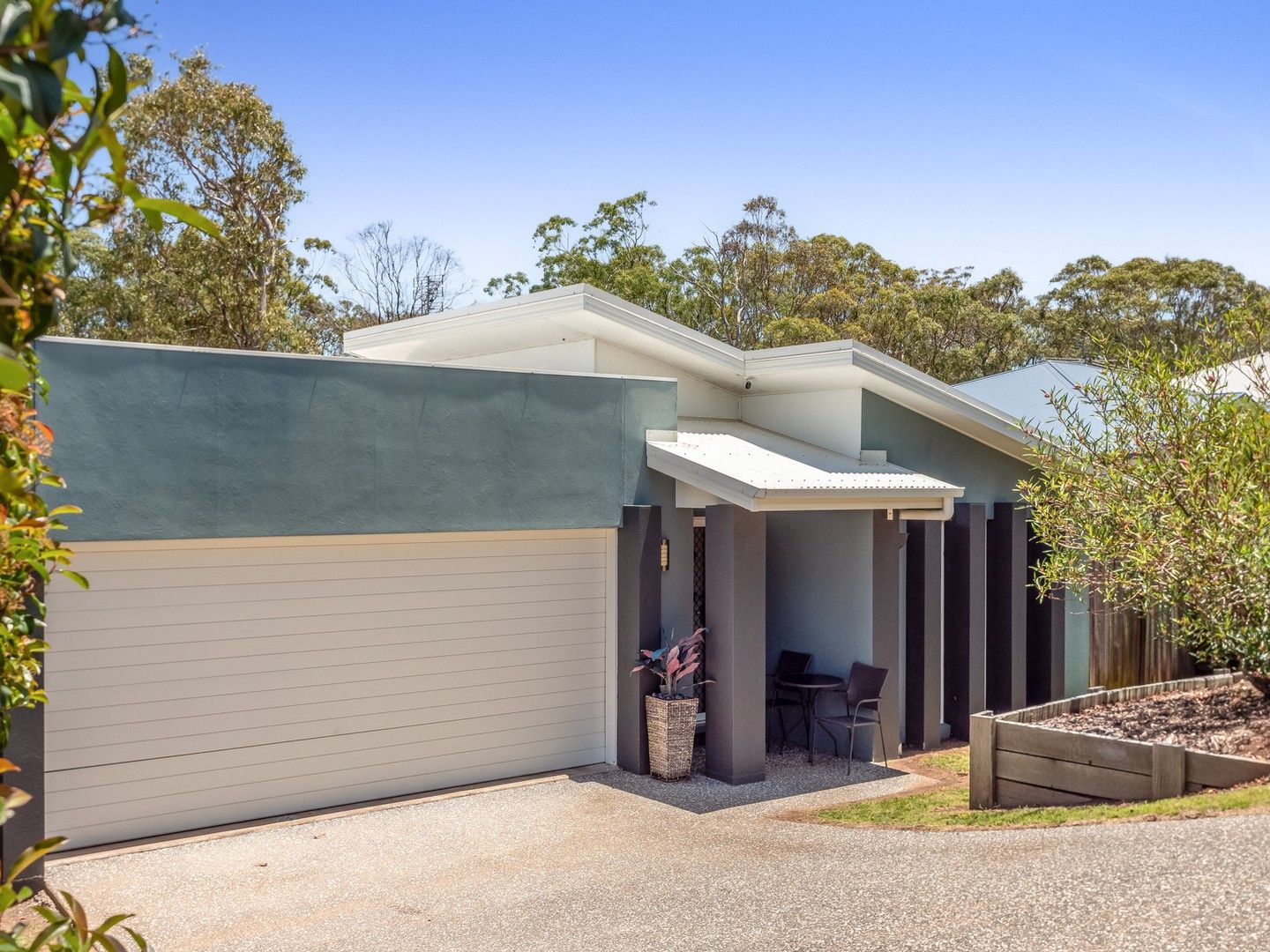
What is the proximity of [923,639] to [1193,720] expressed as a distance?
12.0 ft

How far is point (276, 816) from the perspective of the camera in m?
10.1

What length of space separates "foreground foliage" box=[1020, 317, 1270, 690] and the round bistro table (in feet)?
9.54

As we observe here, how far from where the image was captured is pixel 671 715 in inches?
440

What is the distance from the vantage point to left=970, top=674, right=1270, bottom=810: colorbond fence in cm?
863

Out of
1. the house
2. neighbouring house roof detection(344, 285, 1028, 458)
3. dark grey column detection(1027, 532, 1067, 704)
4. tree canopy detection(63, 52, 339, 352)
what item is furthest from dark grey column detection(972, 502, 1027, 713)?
tree canopy detection(63, 52, 339, 352)

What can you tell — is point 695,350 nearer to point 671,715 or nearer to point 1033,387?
point 671,715

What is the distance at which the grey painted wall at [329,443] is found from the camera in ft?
29.2

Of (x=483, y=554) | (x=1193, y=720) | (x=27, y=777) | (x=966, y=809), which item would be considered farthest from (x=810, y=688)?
(x=27, y=777)

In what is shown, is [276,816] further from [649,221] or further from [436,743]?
[649,221]

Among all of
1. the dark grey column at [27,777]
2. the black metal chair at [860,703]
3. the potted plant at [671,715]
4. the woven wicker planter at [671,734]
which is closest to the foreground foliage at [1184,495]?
the black metal chair at [860,703]

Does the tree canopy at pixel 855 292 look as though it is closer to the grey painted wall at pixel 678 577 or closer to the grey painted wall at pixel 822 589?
the grey painted wall at pixel 822 589

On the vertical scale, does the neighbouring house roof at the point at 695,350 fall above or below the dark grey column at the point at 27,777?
above

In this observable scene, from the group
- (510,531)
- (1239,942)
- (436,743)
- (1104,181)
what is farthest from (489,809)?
(1104,181)

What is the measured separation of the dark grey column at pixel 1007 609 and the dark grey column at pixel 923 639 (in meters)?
1.49
